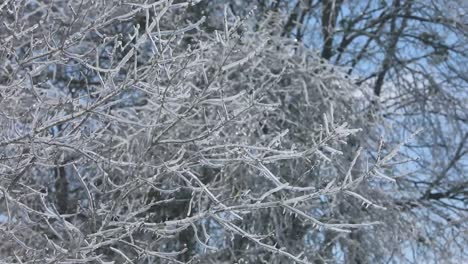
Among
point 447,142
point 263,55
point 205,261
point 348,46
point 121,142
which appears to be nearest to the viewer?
point 121,142

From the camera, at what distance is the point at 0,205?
4.14 meters

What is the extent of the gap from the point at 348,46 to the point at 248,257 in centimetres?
323

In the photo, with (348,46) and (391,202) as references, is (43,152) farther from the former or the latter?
(348,46)

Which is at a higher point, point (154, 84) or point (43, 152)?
point (154, 84)

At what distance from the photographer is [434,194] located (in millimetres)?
8633

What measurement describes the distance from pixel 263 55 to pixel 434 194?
96.3 inches

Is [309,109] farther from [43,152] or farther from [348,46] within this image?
[43,152]

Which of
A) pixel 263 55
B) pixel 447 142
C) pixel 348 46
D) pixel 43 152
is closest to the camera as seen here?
pixel 43 152

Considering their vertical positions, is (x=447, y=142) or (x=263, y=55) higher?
(x=263, y=55)

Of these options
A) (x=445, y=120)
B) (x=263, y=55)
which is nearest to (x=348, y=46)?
(x=445, y=120)

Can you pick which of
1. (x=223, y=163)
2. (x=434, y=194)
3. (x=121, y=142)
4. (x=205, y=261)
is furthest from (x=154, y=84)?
(x=434, y=194)

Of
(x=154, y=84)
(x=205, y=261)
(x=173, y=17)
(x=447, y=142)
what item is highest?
(x=154, y=84)

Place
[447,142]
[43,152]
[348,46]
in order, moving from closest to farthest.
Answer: [43,152] → [447,142] → [348,46]

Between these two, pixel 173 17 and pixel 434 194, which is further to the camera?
pixel 434 194
